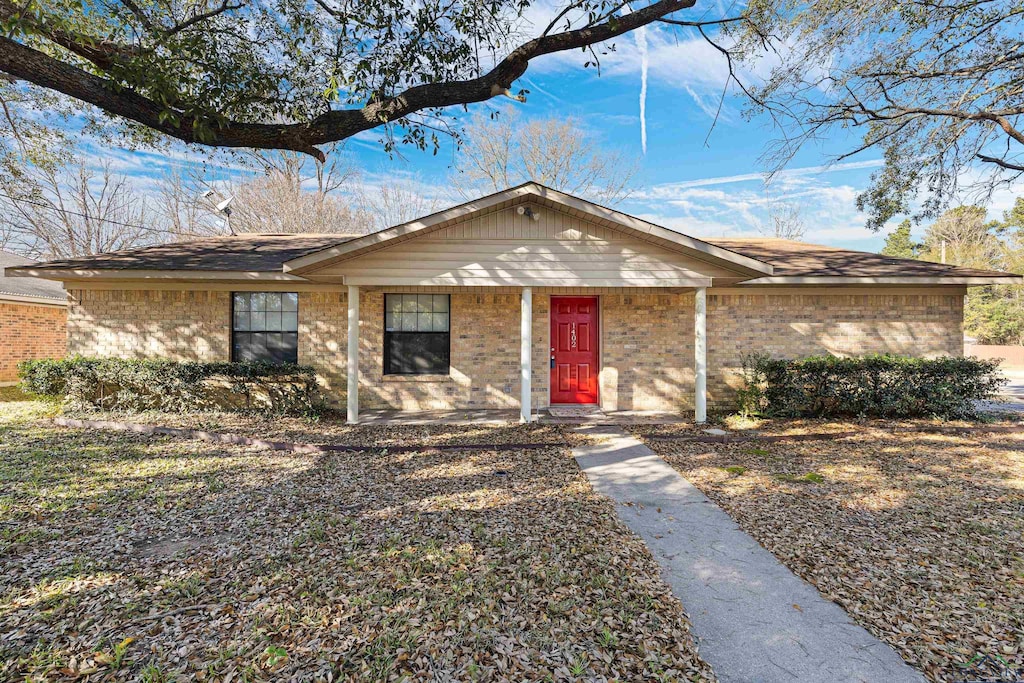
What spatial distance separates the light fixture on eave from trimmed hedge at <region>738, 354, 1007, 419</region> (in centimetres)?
544

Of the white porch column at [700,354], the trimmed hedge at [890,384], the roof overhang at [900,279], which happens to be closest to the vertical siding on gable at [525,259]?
the white porch column at [700,354]

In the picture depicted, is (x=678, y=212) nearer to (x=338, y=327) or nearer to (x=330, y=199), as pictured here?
(x=330, y=199)

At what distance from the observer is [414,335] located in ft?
31.0

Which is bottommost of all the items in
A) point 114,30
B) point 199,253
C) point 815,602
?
point 815,602

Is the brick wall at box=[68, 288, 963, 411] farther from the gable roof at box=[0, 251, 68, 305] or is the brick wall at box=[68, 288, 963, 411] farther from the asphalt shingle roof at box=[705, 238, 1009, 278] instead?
the gable roof at box=[0, 251, 68, 305]

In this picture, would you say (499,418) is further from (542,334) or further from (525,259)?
(525,259)

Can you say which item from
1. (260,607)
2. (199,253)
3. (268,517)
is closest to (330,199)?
(199,253)

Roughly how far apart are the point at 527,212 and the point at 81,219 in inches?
1034

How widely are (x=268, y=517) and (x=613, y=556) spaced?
3158 mm

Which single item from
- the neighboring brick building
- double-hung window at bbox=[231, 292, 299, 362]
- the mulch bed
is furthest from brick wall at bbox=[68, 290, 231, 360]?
the neighboring brick building

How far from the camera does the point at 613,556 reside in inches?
135

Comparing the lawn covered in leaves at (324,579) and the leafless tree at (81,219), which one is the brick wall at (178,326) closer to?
the lawn covered in leaves at (324,579)

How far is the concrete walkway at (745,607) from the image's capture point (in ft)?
7.55

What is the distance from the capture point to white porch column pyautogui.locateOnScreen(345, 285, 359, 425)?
25.6 feet
